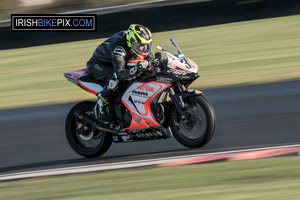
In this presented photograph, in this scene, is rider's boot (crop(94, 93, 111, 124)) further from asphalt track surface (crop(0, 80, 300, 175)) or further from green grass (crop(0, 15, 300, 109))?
green grass (crop(0, 15, 300, 109))

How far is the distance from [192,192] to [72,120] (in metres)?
2.99

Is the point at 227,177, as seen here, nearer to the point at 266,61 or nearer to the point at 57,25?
the point at 266,61

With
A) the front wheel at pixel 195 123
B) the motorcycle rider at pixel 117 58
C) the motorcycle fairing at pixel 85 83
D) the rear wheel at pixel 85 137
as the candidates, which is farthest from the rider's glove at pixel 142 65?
the rear wheel at pixel 85 137

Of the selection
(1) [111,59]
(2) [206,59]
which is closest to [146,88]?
(1) [111,59]

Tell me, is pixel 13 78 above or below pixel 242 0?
below

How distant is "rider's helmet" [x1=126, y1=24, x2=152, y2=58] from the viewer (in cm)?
712

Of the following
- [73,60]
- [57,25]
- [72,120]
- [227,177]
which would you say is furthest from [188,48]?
[227,177]

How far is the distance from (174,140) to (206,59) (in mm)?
8071

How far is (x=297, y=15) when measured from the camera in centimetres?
1839

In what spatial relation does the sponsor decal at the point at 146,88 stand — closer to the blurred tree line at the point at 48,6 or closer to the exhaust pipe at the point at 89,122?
the exhaust pipe at the point at 89,122

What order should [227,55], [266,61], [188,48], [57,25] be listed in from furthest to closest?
[57,25]
[188,48]
[227,55]
[266,61]

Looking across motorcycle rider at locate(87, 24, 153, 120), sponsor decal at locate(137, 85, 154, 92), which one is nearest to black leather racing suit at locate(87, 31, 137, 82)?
motorcycle rider at locate(87, 24, 153, 120)

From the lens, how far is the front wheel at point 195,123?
6.75m

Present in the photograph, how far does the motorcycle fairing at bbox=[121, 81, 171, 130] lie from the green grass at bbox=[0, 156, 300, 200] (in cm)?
97
